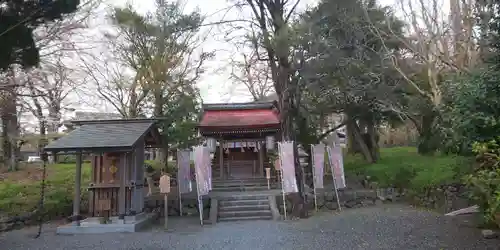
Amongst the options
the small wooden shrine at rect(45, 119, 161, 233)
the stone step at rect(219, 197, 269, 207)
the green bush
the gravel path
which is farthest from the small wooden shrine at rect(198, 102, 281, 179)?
the green bush

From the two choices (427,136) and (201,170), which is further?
(427,136)

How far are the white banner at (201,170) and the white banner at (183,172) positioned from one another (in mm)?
961

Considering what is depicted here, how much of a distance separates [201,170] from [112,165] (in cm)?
260

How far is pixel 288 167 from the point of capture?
1158 cm

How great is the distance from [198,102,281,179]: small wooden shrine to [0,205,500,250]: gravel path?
19.9 ft

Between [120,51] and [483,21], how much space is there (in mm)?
15687

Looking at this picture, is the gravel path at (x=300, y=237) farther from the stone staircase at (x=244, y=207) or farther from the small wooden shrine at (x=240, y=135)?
the small wooden shrine at (x=240, y=135)

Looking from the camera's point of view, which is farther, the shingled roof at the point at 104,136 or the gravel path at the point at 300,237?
the shingled roof at the point at 104,136

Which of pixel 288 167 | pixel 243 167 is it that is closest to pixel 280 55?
pixel 288 167

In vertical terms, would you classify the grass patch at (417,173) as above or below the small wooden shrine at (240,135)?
below

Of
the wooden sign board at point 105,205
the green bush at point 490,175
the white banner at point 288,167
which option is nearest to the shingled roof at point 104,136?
the wooden sign board at point 105,205

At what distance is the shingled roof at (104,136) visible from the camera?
9.80 metres

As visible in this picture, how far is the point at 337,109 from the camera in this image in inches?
716

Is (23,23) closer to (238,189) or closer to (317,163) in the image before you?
(317,163)
